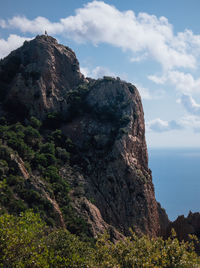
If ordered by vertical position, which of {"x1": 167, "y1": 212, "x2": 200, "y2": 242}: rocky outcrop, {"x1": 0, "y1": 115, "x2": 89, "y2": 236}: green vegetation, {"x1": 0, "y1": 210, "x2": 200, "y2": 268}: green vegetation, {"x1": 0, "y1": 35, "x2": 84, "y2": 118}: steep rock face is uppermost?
{"x1": 0, "y1": 35, "x2": 84, "y2": 118}: steep rock face

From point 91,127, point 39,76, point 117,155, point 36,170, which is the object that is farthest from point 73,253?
point 39,76

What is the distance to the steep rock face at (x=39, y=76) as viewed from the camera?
137 feet

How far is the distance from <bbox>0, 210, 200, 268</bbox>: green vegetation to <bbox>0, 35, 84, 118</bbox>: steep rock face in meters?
28.4

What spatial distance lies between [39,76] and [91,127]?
440 inches

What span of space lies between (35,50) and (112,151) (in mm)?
21744

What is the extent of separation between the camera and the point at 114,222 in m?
33.1

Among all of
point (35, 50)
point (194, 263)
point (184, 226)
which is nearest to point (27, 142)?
point (35, 50)

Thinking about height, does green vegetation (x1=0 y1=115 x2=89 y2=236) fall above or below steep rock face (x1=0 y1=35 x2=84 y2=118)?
below

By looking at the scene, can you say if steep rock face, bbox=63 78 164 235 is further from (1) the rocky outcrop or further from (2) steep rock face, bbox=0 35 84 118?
(2) steep rock face, bbox=0 35 84 118

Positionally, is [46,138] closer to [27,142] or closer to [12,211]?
[27,142]

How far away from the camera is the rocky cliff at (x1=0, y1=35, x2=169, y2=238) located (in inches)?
1324

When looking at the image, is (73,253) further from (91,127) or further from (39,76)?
(39,76)

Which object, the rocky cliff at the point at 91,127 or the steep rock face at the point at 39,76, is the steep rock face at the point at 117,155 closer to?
the rocky cliff at the point at 91,127

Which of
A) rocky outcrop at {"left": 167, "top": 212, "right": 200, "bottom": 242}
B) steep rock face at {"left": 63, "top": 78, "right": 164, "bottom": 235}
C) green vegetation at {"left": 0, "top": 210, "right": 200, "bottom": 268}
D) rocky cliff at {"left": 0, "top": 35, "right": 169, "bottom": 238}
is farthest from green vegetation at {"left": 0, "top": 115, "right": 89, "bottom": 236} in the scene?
rocky outcrop at {"left": 167, "top": 212, "right": 200, "bottom": 242}
